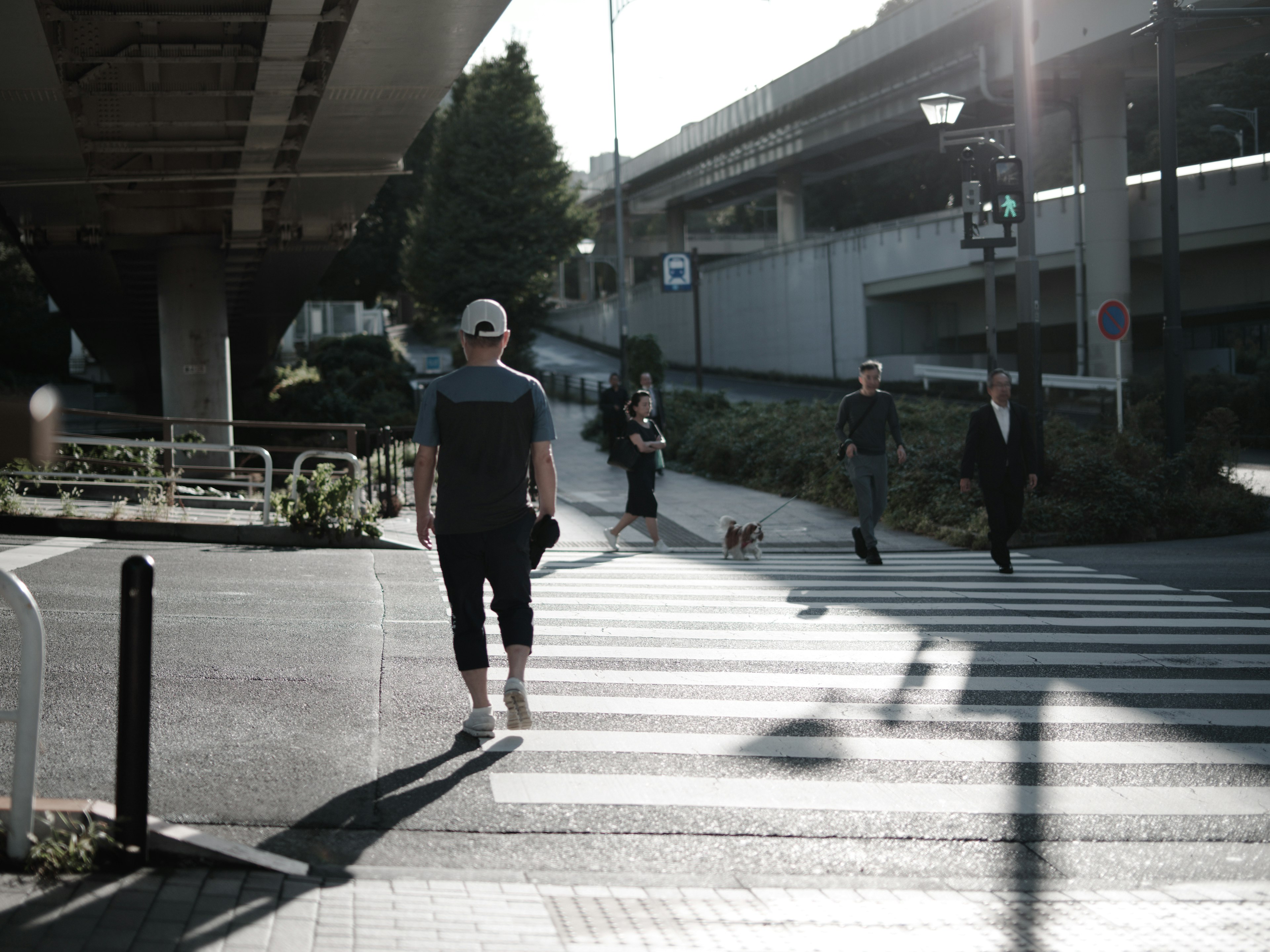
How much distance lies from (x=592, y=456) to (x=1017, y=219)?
14.5 meters

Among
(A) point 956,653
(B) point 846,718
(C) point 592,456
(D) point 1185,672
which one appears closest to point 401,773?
(B) point 846,718

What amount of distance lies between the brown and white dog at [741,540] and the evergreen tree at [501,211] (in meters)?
38.5

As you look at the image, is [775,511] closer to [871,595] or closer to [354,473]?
[354,473]

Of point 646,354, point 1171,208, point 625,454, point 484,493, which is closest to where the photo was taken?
point 484,493

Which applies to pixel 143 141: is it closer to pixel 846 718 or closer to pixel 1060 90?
pixel 846 718

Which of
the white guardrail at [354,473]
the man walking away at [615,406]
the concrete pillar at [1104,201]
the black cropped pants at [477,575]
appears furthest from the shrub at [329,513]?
the concrete pillar at [1104,201]

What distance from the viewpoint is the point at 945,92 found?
140 ft

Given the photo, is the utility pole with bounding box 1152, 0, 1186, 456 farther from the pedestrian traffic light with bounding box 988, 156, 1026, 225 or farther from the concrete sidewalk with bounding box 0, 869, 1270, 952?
the concrete sidewalk with bounding box 0, 869, 1270, 952

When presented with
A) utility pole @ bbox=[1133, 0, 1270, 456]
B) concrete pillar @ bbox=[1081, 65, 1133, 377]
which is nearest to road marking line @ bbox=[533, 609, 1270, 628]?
utility pole @ bbox=[1133, 0, 1270, 456]

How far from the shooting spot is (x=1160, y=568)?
40.7ft

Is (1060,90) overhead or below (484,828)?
overhead

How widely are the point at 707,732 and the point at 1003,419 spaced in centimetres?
676

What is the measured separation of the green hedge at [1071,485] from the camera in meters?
15.4

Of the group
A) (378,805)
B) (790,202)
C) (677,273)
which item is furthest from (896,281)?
(378,805)
